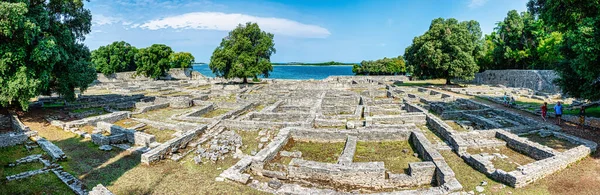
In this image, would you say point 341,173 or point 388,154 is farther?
point 388,154

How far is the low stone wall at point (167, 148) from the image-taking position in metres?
10.6

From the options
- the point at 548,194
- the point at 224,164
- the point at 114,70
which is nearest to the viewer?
the point at 548,194

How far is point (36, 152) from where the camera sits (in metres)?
11.7

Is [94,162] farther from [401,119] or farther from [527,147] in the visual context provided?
[527,147]

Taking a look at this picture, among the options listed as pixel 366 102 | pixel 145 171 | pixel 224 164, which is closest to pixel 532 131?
pixel 366 102

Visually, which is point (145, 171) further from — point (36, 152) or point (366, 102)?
point (366, 102)

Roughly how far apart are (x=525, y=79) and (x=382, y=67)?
167 feet

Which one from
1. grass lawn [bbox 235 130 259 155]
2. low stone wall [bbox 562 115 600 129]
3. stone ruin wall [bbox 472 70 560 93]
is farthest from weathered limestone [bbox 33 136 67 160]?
stone ruin wall [bbox 472 70 560 93]

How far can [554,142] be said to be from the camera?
507 inches

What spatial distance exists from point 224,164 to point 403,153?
7.19 metres

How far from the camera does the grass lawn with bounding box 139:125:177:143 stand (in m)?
14.3

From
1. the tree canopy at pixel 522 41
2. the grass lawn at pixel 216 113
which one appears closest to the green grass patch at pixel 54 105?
the grass lawn at pixel 216 113

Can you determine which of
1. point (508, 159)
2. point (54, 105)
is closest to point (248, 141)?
point (508, 159)

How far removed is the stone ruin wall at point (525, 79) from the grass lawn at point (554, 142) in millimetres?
18280
